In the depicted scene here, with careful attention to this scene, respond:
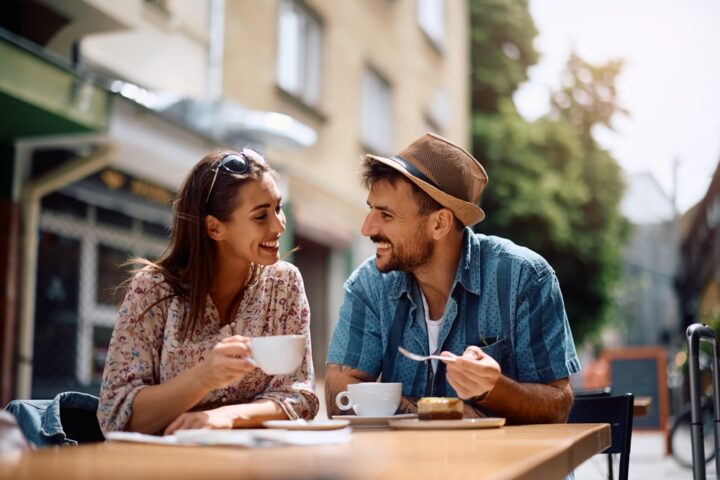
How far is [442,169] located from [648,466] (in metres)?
7.13

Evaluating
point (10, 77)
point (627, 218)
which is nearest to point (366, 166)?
point (10, 77)

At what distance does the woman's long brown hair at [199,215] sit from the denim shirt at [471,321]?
660 millimetres

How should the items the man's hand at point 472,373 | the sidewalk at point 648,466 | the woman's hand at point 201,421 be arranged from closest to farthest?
the woman's hand at point 201,421
the man's hand at point 472,373
the sidewalk at point 648,466

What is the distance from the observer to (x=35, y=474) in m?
1.33

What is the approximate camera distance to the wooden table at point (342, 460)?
1366 mm

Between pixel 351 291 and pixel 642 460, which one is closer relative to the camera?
pixel 351 291

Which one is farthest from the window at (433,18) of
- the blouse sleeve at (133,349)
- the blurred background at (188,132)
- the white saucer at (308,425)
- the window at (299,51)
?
the white saucer at (308,425)

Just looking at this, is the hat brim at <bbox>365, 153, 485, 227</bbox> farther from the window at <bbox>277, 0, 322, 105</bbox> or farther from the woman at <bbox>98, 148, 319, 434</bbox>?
the window at <bbox>277, 0, 322, 105</bbox>

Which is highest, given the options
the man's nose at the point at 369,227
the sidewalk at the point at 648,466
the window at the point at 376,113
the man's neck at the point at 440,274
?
the window at the point at 376,113

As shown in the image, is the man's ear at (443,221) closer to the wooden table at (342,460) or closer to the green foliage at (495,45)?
the wooden table at (342,460)

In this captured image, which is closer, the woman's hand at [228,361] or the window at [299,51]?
the woman's hand at [228,361]

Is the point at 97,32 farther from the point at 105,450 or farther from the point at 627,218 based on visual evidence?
the point at 627,218

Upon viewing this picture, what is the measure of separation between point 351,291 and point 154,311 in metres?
0.92

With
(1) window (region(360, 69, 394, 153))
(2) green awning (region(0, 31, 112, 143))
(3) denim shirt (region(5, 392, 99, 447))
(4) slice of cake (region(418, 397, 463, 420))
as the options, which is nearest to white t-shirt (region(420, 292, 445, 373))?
(4) slice of cake (region(418, 397, 463, 420))
